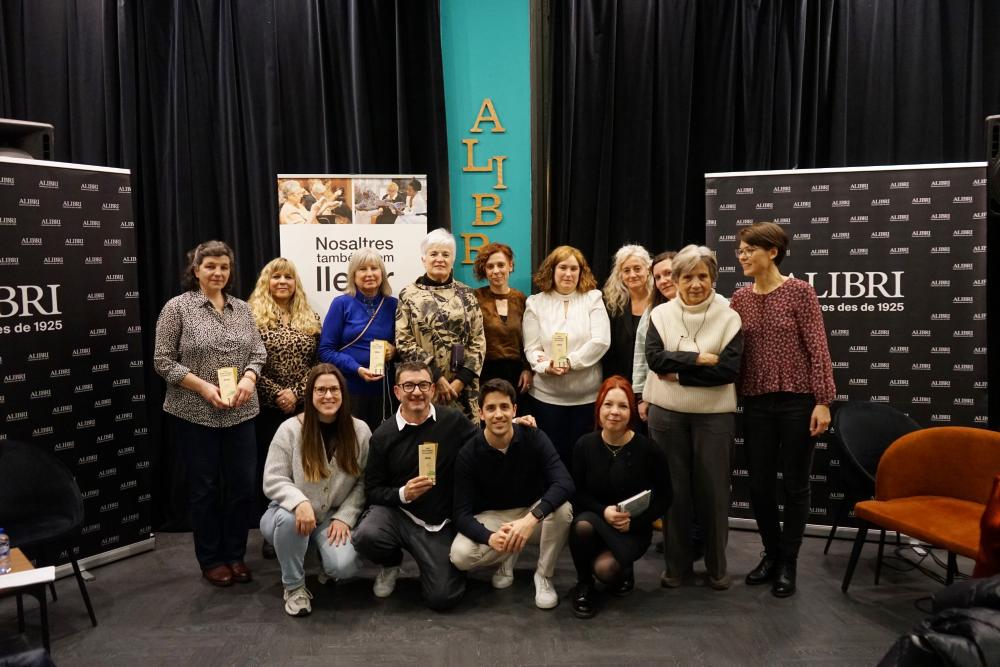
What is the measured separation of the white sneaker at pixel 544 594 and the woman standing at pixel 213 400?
1313 mm

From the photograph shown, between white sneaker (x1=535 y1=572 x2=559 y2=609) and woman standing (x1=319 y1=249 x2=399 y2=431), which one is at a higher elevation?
woman standing (x1=319 y1=249 x2=399 y2=431)

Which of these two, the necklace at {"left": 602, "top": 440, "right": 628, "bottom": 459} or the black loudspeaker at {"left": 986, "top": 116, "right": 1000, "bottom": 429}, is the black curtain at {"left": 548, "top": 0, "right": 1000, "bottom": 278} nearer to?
the black loudspeaker at {"left": 986, "top": 116, "right": 1000, "bottom": 429}

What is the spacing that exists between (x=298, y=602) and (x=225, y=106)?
9.30ft

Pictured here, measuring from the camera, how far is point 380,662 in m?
2.60

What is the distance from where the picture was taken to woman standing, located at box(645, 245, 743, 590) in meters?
2.99

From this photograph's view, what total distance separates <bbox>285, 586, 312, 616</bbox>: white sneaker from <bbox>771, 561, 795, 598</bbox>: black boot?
193 cm

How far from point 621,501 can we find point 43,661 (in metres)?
2.11

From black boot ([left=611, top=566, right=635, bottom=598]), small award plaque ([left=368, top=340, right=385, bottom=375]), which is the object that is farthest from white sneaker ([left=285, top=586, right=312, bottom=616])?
black boot ([left=611, top=566, right=635, bottom=598])

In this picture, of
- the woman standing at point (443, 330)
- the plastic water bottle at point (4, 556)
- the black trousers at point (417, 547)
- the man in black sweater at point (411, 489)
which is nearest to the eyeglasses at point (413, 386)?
the man in black sweater at point (411, 489)

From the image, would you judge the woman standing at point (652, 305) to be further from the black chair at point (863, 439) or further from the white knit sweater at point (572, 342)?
the black chair at point (863, 439)

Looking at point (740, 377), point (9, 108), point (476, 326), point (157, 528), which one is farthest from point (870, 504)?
point (9, 108)

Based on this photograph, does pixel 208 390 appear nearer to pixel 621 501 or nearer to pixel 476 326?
pixel 476 326

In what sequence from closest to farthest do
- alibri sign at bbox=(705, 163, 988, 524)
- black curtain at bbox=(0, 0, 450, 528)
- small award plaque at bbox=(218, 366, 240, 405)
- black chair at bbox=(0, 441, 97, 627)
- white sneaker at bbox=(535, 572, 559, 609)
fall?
black chair at bbox=(0, 441, 97, 627)
white sneaker at bbox=(535, 572, 559, 609)
small award plaque at bbox=(218, 366, 240, 405)
alibri sign at bbox=(705, 163, 988, 524)
black curtain at bbox=(0, 0, 450, 528)

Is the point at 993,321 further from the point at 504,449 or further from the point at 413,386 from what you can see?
the point at 413,386
